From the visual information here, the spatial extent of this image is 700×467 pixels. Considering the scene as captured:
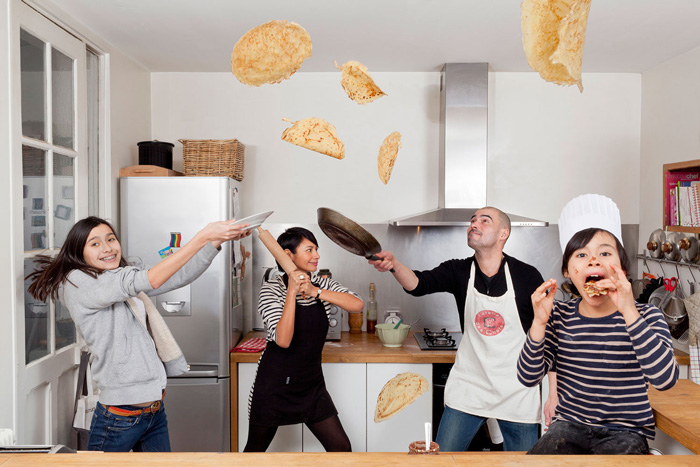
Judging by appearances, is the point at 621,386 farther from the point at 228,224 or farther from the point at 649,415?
the point at 228,224

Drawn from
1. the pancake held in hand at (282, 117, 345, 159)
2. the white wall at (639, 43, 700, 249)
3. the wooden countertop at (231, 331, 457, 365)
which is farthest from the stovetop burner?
the pancake held in hand at (282, 117, 345, 159)

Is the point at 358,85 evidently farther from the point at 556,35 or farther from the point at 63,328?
the point at 63,328

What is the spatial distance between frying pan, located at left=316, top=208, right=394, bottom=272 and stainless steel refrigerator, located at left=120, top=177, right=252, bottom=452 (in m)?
0.94

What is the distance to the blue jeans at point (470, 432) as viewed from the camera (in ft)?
8.06

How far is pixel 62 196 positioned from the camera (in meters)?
2.65

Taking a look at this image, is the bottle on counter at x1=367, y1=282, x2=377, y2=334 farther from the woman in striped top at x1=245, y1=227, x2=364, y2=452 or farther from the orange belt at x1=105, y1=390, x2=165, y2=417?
the orange belt at x1=105, y1=390, x2=165, y2=417

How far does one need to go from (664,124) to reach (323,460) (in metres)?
3.19

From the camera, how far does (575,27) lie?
4.57 feet

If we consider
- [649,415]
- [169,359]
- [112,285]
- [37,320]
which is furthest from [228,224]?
[649,415]

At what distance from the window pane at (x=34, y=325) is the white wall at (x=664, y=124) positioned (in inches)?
133

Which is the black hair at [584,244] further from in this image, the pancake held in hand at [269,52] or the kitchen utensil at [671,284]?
the kitchen utensil at [671,284]

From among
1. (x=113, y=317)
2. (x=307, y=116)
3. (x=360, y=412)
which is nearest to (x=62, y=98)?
(x=113, y=317)

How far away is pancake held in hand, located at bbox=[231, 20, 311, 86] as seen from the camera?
1.95 m

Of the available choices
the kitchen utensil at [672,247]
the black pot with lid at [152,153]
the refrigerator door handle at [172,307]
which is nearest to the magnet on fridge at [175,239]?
the refrigerator door handle at [172,307]
